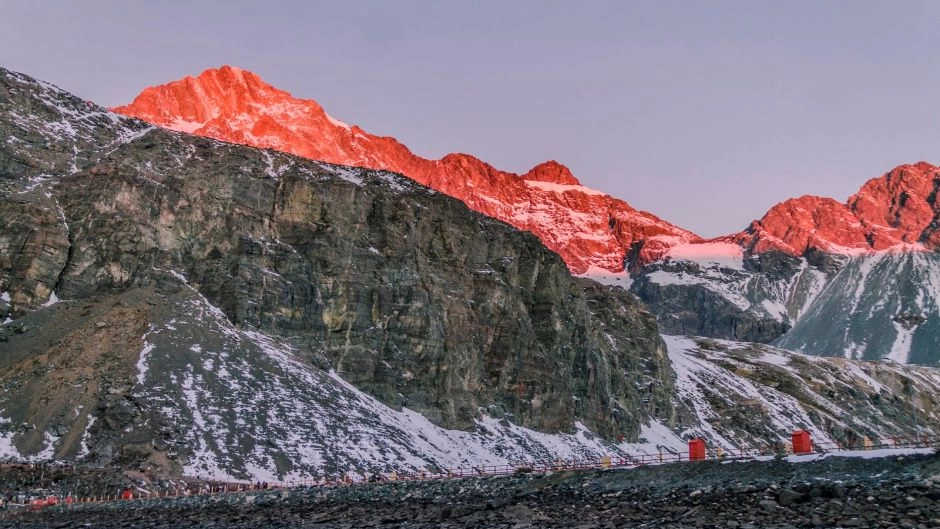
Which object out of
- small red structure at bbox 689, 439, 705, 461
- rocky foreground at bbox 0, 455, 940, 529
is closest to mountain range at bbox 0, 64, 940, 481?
rocky foreground at bbox 0, 455, 940, 529

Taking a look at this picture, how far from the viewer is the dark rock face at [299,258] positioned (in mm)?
106900

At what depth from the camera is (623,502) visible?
31.8 metres

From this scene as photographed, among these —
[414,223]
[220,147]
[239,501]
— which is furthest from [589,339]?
[239,501]

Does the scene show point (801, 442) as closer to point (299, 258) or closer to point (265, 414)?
point (265, 414)

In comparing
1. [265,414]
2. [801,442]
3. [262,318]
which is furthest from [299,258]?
Result: [801,442]

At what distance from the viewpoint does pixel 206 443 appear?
81062mm

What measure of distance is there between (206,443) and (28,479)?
16.9 metres

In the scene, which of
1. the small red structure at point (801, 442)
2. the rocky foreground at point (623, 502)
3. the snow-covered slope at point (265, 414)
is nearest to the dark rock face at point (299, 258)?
the snow-covered slope at point (265, 414)

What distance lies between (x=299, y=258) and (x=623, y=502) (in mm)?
97108

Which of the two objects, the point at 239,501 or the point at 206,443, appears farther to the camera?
the point at 206,443

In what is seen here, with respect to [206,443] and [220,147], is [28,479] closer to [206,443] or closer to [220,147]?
[206,443]

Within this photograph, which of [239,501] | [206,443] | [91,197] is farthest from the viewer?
[91,197]

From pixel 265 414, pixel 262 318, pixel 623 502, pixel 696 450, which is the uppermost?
pixel 262 318

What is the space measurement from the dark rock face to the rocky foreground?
1827 inches
